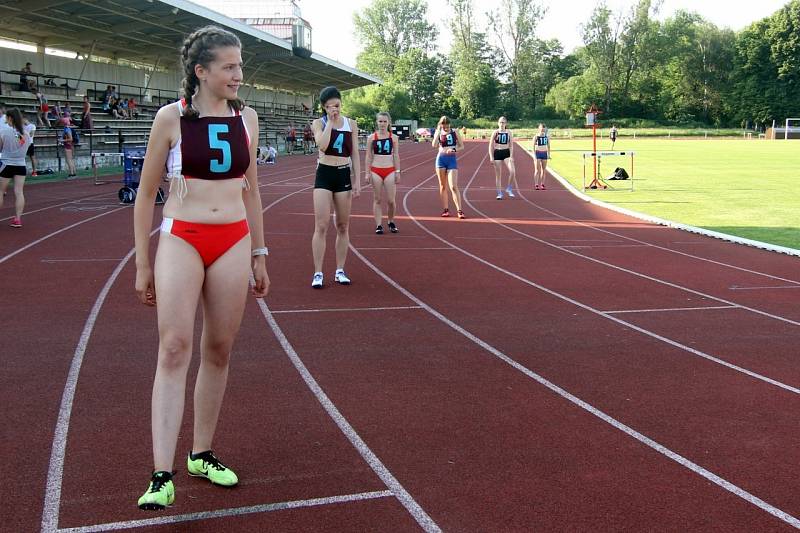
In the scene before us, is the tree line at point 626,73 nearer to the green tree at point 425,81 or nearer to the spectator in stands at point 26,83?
the green tree at point 425,81

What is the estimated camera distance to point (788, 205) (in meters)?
16.7

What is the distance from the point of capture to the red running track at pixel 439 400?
347 cm

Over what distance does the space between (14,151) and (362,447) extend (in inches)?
400

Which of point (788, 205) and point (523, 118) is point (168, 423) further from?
point (523, 118)

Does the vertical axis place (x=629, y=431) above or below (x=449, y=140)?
below

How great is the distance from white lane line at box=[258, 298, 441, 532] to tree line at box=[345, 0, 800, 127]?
3201 inches

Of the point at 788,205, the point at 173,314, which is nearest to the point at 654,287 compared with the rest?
the point at 173,314

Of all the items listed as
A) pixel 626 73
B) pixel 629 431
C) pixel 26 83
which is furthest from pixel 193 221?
pixel 626 73

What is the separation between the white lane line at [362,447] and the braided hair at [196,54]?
1922mm

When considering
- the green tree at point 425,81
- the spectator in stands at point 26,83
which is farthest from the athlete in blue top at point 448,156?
the green tree at point 425,81

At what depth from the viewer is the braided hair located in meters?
3.31

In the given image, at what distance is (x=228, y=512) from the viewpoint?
133 inches

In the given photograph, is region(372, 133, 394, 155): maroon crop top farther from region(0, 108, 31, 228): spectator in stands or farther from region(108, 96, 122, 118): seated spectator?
region(108, 96, 122, 118): seated spectator

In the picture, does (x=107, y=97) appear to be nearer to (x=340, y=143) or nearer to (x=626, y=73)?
(x=340, y=143)
